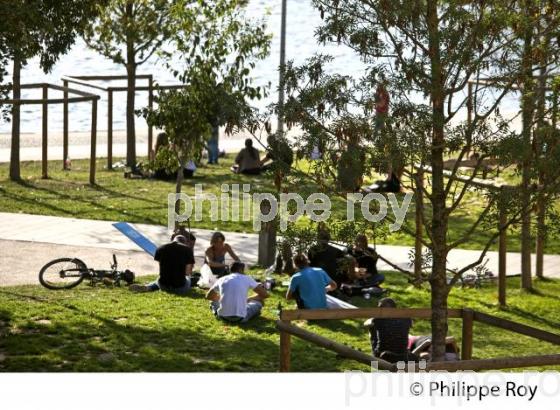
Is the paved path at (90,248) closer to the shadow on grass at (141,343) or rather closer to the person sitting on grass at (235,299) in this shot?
the shadow on grass at (141,343)

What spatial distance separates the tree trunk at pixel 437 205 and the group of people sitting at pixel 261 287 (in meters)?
0.80

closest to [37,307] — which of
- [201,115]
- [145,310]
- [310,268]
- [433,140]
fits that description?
[145,310]

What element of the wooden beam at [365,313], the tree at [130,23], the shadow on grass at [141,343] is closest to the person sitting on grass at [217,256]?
the shadow on grass at [141,343]

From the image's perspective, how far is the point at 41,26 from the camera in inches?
620

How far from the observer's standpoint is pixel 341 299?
1784cm

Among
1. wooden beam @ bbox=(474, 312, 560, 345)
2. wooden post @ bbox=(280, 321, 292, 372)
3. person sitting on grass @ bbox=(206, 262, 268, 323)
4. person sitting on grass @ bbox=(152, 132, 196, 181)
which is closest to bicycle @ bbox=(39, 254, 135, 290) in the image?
person sitting on grass @ bbox=(206, 262, 268, 323)

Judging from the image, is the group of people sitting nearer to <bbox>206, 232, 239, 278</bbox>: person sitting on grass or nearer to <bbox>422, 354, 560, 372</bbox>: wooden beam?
<bbox>206, 232, 239, 278</bbox>: person sitting on grass

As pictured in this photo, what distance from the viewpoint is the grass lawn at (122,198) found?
2262cm

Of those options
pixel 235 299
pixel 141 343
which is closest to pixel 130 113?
pixel 235 299

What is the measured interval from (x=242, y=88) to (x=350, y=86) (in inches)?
331

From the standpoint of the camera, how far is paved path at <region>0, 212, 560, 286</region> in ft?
64.3

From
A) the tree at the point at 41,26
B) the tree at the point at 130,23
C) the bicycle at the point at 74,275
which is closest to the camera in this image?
the tree at the point at 41,26

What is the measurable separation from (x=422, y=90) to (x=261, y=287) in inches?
192

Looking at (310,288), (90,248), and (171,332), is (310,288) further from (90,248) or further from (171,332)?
(90,248)
